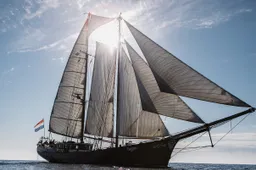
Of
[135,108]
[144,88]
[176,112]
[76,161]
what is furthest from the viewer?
[76,161]

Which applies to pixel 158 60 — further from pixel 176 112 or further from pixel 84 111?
pixel 84 111

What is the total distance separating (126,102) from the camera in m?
39.0

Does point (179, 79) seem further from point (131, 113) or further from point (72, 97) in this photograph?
point (72, 97)

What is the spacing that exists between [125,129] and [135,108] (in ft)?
10.0

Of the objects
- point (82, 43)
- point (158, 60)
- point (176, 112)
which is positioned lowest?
point (176, 112)

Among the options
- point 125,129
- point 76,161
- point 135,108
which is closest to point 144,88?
point 135,108

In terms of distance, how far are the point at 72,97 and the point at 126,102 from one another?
636 inches

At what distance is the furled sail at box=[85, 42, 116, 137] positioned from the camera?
151 ft

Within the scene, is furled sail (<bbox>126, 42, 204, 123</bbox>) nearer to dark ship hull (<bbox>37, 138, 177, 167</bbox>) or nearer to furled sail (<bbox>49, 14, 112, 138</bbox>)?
dark ship hull (<bbox>37, 138, 177, 167</bbox>)

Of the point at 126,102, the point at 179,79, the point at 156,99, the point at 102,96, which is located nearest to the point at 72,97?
the point at 102,96

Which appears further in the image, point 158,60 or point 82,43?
point 82,43

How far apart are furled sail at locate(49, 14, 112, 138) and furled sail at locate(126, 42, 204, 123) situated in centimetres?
1804

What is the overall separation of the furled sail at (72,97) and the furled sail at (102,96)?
178 inches

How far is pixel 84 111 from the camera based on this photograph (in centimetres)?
5312
